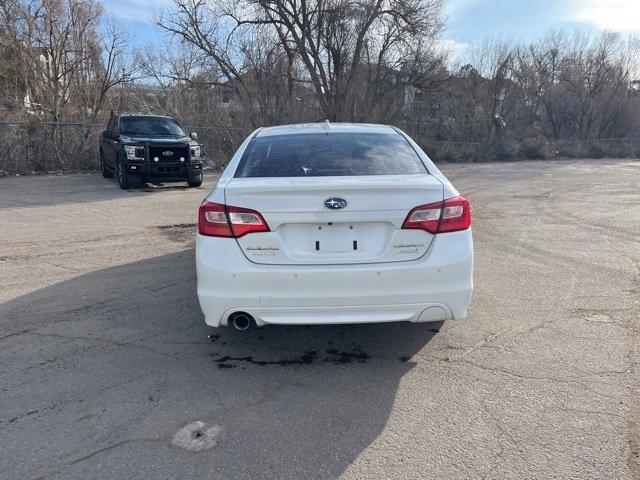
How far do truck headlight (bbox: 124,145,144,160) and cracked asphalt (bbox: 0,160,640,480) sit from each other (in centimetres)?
657

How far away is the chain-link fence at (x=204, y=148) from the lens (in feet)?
52.7

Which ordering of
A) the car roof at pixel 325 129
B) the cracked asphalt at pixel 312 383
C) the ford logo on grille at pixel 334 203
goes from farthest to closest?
the car roof at pixel 325 129 < the ford logo on grille at pixel 334 203 < the cracked asphalt at pixel 312 383

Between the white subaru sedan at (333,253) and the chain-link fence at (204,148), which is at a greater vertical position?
the chain-link fence at (204,148)

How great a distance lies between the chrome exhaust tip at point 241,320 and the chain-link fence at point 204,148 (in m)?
15.5

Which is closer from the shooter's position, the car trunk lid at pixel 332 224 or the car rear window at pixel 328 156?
the car trunk lid at pixel 332 224

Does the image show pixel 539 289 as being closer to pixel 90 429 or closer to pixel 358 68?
pixel 90 429

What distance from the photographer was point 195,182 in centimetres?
1349

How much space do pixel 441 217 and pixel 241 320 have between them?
154 centimetres

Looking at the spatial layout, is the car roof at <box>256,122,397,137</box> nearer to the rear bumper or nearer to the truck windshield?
the rear bumper

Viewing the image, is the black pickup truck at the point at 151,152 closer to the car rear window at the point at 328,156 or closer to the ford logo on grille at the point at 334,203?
the car rear window at the point at 328,156

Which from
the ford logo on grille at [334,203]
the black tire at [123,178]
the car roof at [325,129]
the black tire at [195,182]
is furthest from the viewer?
the black tire at [195,182]

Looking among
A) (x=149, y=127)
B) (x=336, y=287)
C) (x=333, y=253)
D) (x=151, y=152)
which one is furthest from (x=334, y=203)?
(x=149, y=127)

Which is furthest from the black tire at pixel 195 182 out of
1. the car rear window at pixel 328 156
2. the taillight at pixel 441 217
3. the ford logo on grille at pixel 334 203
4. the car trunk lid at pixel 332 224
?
the taillight at pixel 441 217

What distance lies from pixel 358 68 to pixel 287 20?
428 centimetres
